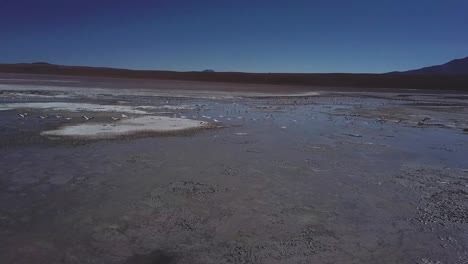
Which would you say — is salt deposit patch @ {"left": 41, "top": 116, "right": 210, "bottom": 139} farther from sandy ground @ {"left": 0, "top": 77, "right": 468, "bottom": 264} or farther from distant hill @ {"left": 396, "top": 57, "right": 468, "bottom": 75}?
distant hill @ {"left": 396, "top": 57, "right": 468, "bottom": 75}

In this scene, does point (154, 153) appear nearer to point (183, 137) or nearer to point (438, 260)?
point (183, 137)

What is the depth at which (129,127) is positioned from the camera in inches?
386

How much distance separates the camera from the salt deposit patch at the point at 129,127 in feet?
28.2

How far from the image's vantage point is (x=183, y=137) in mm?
8766

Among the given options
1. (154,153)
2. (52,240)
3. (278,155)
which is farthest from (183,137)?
(52,240)

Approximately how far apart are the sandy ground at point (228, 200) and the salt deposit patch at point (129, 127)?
0.57 m

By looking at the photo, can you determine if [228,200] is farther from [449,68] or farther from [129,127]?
[449,68]

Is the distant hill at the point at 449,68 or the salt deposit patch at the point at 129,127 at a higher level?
the distant hill at the point at 449,68

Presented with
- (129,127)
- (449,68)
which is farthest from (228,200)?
(449,68)

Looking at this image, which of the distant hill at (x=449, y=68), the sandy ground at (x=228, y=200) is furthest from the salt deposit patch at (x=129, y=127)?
the distant hill at (x=449, y=68)

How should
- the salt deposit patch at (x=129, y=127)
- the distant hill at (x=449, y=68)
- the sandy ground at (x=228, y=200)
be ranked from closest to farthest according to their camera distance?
1. the sandy ground at (x=228, y=200)
2. the salt deposit patch at (x=129, y=127)
3. the distant hill at (x=449, y=68)

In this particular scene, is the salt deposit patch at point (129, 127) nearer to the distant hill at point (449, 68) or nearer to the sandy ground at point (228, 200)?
the sandy ground at point (228, 200)

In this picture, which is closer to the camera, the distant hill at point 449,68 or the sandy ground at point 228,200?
the sandy ground at point 228,200

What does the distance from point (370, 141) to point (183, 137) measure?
13.6 ft
